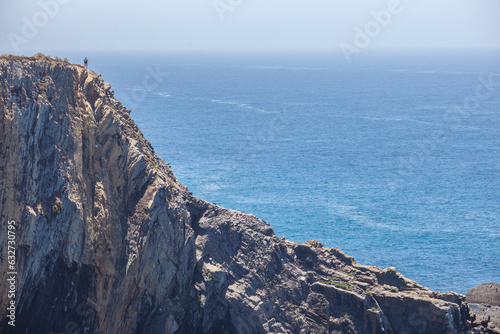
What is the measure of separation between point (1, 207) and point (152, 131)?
13371cm

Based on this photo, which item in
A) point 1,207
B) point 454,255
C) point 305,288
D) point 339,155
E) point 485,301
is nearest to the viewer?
point 1,207

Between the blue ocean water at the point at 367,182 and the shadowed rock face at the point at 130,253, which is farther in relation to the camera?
the blue ocean water at the point at 367,182

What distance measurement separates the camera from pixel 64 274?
44.9 meters

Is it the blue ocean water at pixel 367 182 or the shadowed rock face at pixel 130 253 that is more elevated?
the blue ocean water at pixel 367 182

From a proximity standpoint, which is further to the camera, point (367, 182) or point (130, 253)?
point (367, 182)

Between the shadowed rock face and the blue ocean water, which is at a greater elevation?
the blue ocean water

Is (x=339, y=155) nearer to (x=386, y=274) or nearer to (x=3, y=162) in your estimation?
(x=386, y=274)

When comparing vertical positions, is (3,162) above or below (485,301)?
below

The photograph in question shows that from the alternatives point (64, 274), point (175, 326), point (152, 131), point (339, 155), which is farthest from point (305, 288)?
point (152, 131)

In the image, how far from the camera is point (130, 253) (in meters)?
47.6

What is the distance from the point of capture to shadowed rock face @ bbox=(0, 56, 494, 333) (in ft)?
143

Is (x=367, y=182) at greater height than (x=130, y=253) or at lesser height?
greater

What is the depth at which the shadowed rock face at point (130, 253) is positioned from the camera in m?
43.6

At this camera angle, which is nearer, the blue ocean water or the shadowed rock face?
the shadowed rock face
